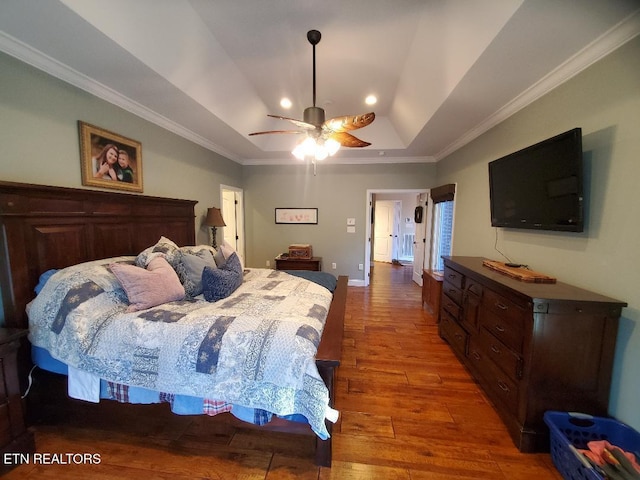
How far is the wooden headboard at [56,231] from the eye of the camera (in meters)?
1.54

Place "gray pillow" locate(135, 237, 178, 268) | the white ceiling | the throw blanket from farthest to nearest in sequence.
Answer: "gray pillow" locate(135, 237, 178, 268)
the white ceiling
the throw blanket

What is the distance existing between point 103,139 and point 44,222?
0.90m

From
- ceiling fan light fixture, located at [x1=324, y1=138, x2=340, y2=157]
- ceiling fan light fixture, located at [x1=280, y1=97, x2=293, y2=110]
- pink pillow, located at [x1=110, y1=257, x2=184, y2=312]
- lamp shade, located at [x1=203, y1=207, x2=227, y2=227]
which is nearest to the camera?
pink pillow, located at [x1=110, y1=257, x2=184, y2=312]

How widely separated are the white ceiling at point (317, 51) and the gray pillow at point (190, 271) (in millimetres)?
1530

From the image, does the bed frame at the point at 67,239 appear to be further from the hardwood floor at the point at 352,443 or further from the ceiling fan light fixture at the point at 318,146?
the ceiling fan light fixture at the point at 318,146

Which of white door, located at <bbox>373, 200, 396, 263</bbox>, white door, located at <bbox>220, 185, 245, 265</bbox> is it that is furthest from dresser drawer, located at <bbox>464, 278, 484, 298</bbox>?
white door, located at <bbox>373, 200, 396, 263</bbox>

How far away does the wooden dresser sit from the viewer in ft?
4.60

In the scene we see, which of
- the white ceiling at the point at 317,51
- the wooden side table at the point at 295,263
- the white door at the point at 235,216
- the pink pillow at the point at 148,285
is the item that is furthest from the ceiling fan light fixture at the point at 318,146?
the white door at the point at 235,216

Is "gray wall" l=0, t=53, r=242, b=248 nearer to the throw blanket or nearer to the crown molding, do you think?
the crown molding

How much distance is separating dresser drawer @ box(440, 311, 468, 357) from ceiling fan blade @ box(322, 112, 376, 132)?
84.8 inches

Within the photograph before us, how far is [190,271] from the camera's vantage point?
2076mm

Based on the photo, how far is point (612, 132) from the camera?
1484 millimetres

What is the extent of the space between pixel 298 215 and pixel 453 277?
3.22 m

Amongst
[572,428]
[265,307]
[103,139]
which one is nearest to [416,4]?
[265,307]
